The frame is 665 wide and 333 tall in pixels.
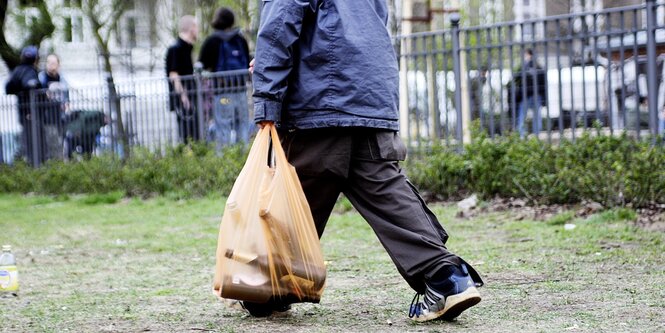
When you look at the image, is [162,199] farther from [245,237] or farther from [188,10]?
[188,10]

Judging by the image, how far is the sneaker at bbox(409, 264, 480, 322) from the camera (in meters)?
4.50

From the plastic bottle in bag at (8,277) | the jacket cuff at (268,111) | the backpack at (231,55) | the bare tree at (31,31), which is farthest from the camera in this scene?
the bare tree at (31,31)

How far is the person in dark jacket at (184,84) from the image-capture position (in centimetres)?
1343

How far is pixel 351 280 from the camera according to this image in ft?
20.0

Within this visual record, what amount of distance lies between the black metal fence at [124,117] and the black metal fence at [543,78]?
2.54 m

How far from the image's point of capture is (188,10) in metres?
27.1

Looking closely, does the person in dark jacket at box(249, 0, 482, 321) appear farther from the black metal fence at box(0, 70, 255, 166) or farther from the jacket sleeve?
the black metal fence at box(0, 70, 255, 166)

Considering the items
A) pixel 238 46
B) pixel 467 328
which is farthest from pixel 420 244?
pixel 238 46

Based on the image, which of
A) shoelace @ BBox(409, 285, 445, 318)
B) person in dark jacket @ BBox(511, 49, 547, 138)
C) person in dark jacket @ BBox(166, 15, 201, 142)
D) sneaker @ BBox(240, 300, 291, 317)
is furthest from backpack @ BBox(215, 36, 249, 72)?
shoelace @ BBox(409, 285, 445, 318)

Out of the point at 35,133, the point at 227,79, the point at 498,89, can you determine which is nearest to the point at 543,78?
the point at 498,89

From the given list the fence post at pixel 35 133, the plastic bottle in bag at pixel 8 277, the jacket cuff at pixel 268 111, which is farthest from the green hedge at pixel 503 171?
the plastic bottle in bag at pixel 8 277

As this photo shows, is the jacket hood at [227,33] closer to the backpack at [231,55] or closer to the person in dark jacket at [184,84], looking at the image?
the backpack at [231,55]

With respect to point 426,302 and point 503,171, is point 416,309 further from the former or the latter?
point 503,171

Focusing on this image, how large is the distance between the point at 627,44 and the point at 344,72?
5453mm
